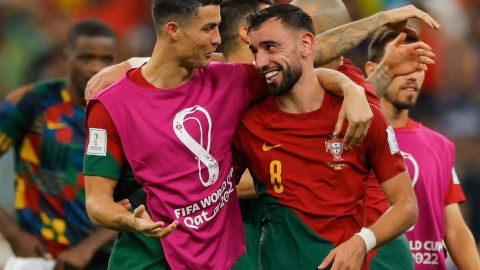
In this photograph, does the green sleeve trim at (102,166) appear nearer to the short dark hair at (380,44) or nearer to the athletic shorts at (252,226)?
the athletic shorts at (252,226)

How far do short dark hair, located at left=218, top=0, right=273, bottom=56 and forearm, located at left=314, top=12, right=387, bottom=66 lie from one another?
0.65 m

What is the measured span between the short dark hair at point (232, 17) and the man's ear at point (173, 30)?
133cm

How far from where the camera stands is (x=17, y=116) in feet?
25.4

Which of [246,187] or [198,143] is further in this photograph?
[246,187]

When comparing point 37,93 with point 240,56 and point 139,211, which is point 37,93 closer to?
point 240,56

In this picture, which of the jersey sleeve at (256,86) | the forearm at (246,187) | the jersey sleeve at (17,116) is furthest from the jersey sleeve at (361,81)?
the jersey sleeve at (17,116)

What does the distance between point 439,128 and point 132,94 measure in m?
6.30

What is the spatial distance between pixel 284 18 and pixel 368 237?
1164 mm

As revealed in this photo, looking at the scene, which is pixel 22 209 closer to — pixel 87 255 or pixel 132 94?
pixel 87 255

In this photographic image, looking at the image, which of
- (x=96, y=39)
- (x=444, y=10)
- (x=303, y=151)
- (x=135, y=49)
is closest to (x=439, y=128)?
(x=444, y=10)

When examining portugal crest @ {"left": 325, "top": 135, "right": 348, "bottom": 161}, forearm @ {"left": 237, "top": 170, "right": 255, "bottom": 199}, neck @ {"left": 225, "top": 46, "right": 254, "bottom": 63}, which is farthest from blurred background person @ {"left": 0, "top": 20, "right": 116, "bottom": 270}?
portugal crest @ {"left": 325, "top": 135, "right": 348, "bottom": 161}

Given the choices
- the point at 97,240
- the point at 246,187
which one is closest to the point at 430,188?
the point at 246,187

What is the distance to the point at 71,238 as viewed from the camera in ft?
25.5

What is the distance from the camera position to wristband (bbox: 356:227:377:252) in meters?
5.49
